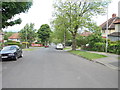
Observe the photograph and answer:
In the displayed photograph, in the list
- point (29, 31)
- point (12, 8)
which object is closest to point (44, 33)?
point (29, 31)

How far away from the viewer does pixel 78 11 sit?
26203 millimetres

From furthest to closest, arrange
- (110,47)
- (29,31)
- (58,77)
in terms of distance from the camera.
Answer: (29,31), (110,47), (58,77)

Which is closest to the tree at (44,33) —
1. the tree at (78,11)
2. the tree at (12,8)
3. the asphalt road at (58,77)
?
the tree at (78,11)

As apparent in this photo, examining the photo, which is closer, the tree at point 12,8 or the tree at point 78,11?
the tree at point 12,8

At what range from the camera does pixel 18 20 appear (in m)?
14.1

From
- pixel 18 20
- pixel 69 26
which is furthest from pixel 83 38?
pixel 18 20

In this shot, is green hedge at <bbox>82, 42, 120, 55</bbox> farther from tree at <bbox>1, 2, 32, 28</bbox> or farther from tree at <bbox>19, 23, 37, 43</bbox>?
tree at <bbox>19, 23, 37, 43</bbox>

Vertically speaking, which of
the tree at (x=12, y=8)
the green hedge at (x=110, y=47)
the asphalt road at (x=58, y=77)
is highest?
the tree at (x=12, y=8)

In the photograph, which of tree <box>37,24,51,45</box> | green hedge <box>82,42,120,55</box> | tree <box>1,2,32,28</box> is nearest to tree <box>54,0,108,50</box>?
green hedge <box>82,42,120,55</box>

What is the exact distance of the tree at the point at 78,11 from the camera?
26156 millimetres

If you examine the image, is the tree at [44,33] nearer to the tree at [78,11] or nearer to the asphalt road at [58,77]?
the tree at [78,11]

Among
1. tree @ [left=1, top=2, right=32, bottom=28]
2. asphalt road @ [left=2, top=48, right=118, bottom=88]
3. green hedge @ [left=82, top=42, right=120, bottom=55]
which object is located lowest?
asphalt road @ [left=2, top=48, right=118, bottom=88]

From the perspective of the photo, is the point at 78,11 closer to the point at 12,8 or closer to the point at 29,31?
the point at 12,8

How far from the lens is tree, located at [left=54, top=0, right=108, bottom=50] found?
2616 centimetres
